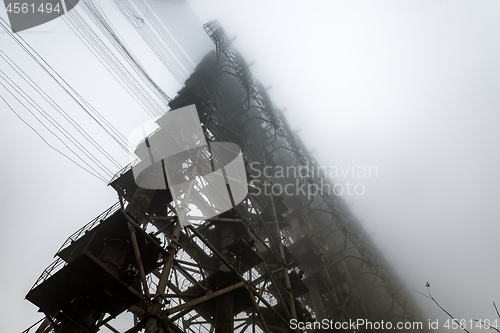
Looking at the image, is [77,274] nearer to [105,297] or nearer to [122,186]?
[105,297]

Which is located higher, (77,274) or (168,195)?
(77,274)

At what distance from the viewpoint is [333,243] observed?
2550cm

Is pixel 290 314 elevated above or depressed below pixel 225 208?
below

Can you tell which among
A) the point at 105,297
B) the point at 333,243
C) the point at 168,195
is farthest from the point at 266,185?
the point at 333,243

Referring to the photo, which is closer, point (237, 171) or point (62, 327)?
point (62, 327)

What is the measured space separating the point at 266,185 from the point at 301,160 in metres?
7.58

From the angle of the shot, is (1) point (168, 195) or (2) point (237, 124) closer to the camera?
(1) point (168, 195)

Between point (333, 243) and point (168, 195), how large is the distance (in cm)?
1915

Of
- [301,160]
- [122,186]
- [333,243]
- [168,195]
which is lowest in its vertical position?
[333,243]

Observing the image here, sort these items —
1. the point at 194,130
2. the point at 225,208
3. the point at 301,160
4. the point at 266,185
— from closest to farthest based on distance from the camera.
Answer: the point at 225,208, the point at 194,130, the point at 266,185, the point at 301,160

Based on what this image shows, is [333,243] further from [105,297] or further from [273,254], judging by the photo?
[105,297]

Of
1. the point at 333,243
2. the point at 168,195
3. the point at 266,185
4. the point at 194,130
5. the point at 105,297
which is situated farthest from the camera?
the point at 333,243

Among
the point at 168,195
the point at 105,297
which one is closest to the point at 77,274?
the point at 105,297

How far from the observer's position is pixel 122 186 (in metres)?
10.4
